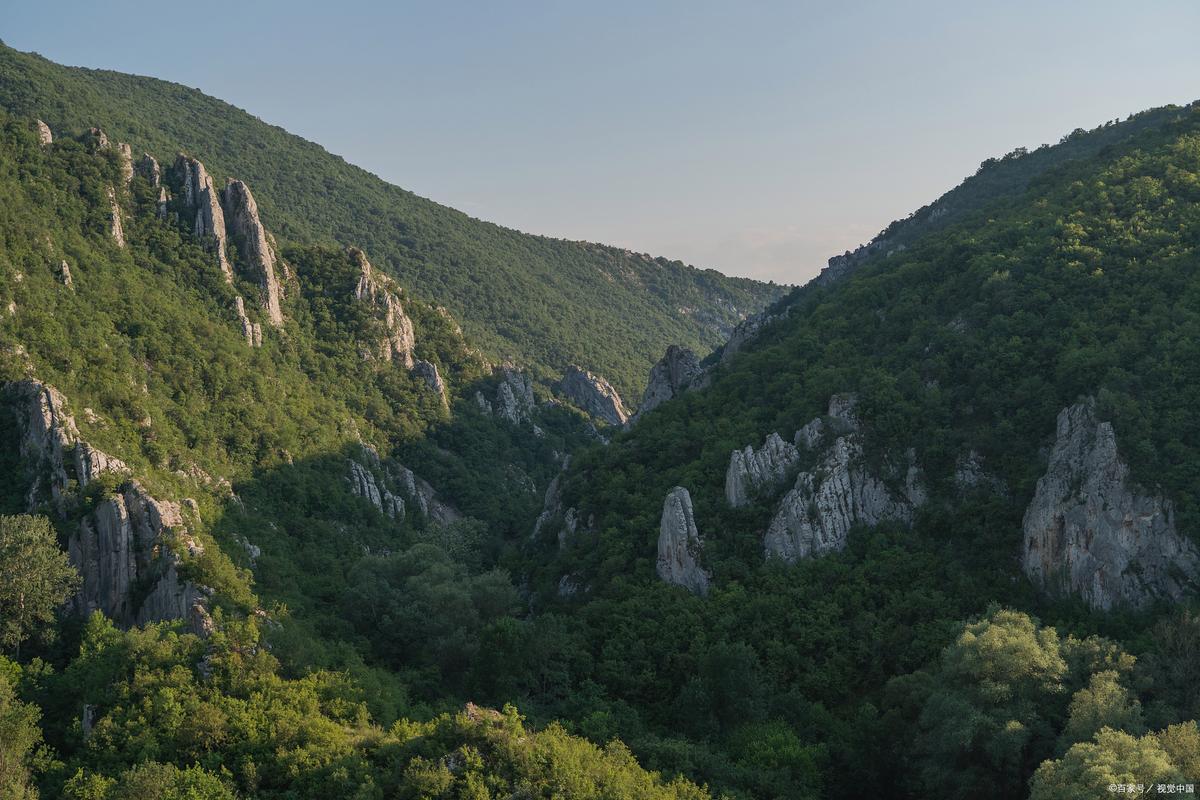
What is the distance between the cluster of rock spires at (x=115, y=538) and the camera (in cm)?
4784

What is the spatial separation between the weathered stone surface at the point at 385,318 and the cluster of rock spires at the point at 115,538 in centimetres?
4805

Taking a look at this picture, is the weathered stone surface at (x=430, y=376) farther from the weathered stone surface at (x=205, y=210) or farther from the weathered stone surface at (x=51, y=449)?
the weathered stone surface at (x=51, y=449)

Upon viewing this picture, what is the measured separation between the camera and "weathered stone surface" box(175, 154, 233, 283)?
85.5m

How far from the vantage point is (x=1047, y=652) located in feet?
128

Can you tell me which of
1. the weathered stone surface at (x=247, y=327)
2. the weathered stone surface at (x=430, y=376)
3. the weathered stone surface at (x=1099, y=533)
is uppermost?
the weathered stone surface at (x=247, y=327)

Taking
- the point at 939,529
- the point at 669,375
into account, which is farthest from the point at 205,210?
the point at 939,529

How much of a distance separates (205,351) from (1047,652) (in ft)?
213

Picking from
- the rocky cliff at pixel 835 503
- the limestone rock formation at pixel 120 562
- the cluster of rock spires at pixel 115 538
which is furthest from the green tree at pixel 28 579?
the rocky cliff at pixel 835 503

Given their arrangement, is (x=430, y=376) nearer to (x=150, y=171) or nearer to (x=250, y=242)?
(x=250, y=242)

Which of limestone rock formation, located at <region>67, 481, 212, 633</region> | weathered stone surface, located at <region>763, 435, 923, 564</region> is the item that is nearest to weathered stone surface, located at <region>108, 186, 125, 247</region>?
limestone rock formation, located at <region>67, 481, 212, 633</region>

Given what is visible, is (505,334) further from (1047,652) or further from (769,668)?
(1047,652)

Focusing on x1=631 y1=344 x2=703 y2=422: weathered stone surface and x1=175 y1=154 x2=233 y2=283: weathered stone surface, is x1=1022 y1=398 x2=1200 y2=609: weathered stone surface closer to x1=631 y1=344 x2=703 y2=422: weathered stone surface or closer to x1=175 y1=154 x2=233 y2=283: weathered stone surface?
x1=631 y1=344 x2=703 y2=422: weathered stone surface

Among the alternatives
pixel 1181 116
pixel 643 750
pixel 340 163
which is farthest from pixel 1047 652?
pixel 340 163

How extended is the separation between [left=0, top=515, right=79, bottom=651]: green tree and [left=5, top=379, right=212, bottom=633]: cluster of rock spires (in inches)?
78.6
